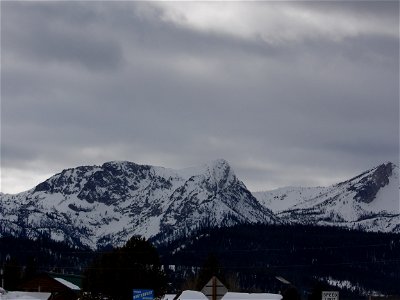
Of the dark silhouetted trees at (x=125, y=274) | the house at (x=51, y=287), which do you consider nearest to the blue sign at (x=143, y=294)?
the dark silhouetted trees at (x=125, y=274)

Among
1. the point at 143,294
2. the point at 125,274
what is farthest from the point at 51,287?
the point at 143,294

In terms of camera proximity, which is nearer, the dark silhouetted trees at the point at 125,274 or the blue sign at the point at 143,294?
the blue sign at the point at 143,294

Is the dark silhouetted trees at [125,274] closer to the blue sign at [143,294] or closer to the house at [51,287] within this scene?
the house at [51,287]

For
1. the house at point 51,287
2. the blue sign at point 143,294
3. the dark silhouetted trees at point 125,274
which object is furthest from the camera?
the house at point 51,287

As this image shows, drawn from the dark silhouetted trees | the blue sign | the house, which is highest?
the house

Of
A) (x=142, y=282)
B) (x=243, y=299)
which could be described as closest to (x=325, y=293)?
(x=243, y=299)

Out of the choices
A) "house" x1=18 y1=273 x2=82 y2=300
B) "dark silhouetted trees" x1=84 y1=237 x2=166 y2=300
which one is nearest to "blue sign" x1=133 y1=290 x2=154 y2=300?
"dark silhouetted trees" x1=84 y1=237 x2=166 y2=300

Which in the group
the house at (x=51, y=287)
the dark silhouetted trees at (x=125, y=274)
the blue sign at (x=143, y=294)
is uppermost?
the house at (x=51, y=287)

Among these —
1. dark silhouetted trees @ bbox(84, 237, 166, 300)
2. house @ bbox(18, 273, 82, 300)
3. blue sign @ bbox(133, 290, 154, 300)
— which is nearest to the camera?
blue sign @ bbox(133, 290, 154, 300)

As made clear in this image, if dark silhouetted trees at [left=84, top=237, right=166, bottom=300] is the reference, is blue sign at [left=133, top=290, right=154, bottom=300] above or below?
below

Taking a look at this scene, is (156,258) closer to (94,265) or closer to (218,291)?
(94,265)

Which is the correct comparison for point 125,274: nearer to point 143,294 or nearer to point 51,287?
point 51,287

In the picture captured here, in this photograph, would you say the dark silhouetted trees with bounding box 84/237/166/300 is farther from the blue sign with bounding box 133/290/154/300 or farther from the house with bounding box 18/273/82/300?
the blue sign with bounding box 133/290/154/300

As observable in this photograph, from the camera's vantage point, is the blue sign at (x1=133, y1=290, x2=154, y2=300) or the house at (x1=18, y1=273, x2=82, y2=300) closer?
the blue sign at (x1=133, y1=290, x2=154, y2=300)
